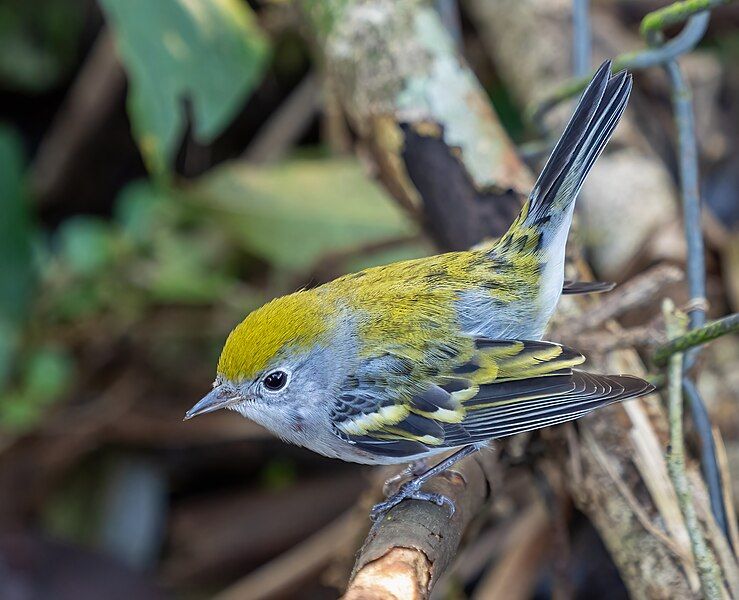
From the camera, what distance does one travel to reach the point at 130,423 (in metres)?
4.56

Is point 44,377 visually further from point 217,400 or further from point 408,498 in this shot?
point 408,498

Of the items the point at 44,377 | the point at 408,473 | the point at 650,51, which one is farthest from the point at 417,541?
the point at 44,377

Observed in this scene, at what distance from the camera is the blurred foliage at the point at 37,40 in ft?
16.3

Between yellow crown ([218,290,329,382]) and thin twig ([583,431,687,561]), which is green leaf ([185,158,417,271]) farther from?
thin twig ([583,431,687,561])

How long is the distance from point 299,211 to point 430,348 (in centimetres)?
186

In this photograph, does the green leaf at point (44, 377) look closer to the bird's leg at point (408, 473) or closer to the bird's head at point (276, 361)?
the bird's head at point (276, 361)

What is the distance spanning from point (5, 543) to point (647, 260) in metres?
2.99

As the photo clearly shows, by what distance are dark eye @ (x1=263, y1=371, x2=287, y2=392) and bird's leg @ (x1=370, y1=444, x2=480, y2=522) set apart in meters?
0.45

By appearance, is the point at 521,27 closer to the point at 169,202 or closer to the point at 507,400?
the point at 169,202

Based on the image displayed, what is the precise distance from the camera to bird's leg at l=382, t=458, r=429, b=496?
8.56ft

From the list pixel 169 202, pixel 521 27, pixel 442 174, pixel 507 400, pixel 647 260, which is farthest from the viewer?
pixel 169 202

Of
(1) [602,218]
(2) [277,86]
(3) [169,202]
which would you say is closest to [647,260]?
(1) [602,218]

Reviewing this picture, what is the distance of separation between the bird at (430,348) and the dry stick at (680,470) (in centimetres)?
23

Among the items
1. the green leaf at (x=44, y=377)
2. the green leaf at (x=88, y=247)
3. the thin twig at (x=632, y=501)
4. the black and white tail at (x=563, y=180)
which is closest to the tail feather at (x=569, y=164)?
the black and white tail at (x=563, y=180)
